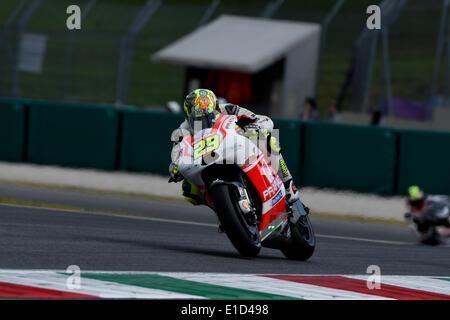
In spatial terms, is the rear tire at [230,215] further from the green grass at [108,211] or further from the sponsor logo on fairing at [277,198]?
the green grass at [108,211]

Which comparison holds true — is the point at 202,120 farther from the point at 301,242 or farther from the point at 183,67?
the point at 183,67

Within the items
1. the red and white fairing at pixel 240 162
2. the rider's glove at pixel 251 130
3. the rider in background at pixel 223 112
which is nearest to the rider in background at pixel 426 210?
the rider in background at pixel 223 112

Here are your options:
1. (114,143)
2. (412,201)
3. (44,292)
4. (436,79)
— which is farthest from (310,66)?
(44,292)

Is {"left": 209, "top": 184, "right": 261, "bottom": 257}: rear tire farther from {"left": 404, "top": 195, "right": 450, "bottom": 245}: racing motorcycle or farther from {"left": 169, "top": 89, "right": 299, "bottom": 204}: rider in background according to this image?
{"left": 404, "top": 195, "right": 450, "bottom": 245}: racing motorcycle

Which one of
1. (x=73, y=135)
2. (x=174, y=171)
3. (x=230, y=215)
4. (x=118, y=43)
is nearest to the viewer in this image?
(x=230, y=215)

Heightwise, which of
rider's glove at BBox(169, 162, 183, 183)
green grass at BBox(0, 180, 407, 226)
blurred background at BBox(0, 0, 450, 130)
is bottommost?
green grass at BBox(0, 180, 407, 226)

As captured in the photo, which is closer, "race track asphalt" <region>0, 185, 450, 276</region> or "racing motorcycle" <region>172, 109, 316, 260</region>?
"race track asphalt" <region>0, 185, 450, 276</region>

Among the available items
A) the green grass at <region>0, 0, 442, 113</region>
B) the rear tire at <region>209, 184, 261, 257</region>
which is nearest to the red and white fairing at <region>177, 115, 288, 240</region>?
the rear tire at <region>209, 184, 261, 257</region>

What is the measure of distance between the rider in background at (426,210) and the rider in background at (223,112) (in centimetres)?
475

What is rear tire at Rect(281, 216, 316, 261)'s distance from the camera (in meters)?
9.43

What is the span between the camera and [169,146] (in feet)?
66.9

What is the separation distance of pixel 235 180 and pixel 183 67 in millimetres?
19347

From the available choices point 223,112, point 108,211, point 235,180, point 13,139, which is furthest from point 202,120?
point 13,139

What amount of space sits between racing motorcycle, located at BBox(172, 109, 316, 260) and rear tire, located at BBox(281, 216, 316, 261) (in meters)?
0.19
